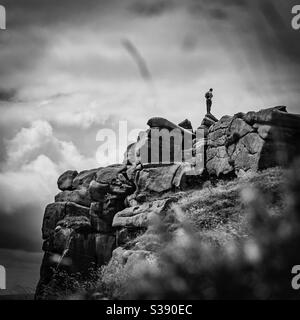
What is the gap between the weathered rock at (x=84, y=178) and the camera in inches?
1710

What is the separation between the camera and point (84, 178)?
1726 inches

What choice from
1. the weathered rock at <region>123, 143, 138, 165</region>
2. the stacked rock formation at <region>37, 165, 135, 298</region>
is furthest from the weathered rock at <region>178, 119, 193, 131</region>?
the stacked rock formation at <region>37, 165, 135, 298</region>

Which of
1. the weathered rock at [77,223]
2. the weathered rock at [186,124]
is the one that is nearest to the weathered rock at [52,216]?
the weathered rock at [77,223]

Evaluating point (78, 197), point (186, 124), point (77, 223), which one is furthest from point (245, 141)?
point (78, 197)

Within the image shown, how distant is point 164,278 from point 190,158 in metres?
31.8

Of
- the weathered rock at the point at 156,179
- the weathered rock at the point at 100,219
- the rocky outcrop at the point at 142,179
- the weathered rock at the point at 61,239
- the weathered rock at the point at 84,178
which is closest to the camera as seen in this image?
the rocky outcrop at the point at 142,179

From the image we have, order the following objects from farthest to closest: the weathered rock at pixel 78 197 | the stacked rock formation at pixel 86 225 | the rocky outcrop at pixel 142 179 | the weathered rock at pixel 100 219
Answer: the weathered rock at pixel 78 197 < the weathered rock at pixel 100 219 < the stacked rock formation at pixel 86 225 < the rocky outcrop at pixel 142 179

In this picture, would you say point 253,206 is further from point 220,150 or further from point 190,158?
point 190,158

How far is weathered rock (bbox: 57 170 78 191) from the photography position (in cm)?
4503

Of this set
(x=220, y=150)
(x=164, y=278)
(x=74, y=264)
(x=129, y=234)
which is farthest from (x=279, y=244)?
(x=74, y=264)

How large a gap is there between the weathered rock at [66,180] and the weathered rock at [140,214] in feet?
48.8

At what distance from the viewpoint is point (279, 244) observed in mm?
3242

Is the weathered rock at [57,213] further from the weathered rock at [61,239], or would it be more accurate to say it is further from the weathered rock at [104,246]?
the weathered rock at [104,246]
